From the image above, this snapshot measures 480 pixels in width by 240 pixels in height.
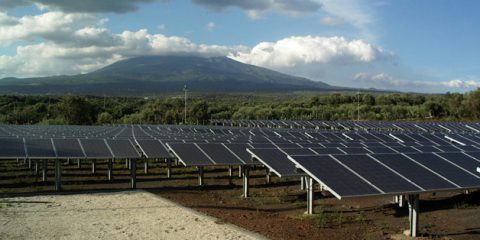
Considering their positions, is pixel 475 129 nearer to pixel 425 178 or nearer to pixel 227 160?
pixel 227 160

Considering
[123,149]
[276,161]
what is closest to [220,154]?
[276,161]

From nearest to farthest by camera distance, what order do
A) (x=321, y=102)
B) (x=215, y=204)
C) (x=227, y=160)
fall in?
(x=215, y=204) → (x=227, y=160) → (x=321, y=102)

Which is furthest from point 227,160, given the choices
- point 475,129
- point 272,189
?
point 475,129

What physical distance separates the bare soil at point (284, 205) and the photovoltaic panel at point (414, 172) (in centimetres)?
A: 128

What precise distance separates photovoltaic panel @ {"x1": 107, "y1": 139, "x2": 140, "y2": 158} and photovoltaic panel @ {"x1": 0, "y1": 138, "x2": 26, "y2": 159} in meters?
4.13

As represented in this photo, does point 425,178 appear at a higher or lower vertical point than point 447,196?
higher

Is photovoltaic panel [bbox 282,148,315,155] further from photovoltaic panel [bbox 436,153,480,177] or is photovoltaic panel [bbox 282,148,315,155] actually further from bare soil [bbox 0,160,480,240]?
photovoltaic panel [bbox 436,153,480,177]

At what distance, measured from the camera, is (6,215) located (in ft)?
51.3

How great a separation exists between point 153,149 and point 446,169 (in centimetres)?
1503

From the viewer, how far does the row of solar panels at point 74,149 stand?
21.4 metres

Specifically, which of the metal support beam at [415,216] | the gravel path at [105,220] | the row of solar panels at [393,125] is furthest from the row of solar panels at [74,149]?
the row of solar panels at [393,125]

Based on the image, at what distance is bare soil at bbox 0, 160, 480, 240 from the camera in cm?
1346

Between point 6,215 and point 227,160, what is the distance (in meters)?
9.23

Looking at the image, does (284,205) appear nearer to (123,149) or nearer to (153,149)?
(153,149)
